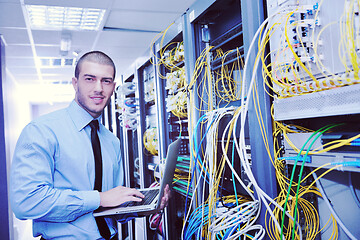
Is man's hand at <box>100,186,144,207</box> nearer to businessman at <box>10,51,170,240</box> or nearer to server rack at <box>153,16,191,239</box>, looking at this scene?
businessman at <box>10,51,170,240</box>

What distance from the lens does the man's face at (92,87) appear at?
1.48 m

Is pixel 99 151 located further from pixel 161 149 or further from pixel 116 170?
pixel 161 149

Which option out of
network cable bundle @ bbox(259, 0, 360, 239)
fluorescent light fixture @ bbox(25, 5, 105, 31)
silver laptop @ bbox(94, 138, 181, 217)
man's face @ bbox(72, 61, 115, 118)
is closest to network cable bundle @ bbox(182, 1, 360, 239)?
network cable bundle @ bbox(259, 0, 360, 239)

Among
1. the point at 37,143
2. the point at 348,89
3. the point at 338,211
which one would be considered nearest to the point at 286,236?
the point at 338,211

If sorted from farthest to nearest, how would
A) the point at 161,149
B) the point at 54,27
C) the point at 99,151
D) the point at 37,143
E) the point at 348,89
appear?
the point at 54,27, the point at 161,149, the point at 99,151, the point at 37,143, the point at 348,89

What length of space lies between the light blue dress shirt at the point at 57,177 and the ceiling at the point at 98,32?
1.50 m

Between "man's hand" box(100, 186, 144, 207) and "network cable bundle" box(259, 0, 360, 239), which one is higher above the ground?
"network cable bundle" box(259, 0, 360, 239)

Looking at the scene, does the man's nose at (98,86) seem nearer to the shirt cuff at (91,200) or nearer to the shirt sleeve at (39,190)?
the shirt sleeve at (39,190)

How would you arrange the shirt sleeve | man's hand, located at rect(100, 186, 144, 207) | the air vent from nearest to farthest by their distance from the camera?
1. the shirt sleeve
2. man's hand, located at rect(100, 186, 144, 207)
3. the air vent

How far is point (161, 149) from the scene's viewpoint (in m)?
2.03

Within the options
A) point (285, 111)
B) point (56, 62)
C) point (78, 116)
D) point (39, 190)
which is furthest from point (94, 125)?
point (56, 62)

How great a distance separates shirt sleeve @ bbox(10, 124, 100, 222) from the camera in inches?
47.1

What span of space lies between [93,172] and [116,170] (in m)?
0.25

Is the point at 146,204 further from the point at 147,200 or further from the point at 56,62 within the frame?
the point at 56,62
